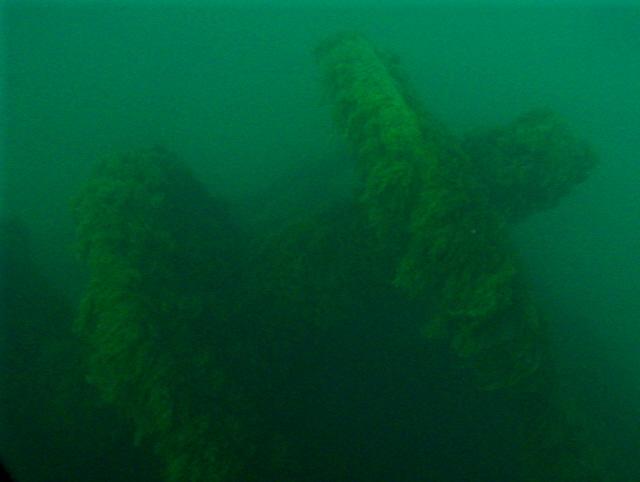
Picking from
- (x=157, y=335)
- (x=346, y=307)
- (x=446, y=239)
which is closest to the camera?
(x=157, y=335)

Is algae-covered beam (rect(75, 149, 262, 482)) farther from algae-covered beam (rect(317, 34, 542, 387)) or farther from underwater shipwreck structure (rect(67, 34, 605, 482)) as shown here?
algae-covered beam (rect(317, 34, 542, 387))

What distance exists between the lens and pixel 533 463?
13.2ft

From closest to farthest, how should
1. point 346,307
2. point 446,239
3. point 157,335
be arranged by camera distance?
1. point 157,335
2. point 446,239
3. point 346,307

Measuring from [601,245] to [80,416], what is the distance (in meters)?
10.6

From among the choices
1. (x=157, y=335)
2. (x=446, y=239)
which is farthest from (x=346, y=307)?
(x=157, y=335)

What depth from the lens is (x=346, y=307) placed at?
4684 mm

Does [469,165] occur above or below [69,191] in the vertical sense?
below

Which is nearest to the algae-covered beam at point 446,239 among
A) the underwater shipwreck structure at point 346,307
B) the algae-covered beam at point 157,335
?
the underwater shipwreck structure at point 346,307

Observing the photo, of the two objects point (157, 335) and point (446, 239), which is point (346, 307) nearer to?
point (446, 239)

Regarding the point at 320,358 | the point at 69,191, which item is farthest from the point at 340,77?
the point at 69,191

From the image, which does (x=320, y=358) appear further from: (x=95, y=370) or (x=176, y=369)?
(x=95, y=370)

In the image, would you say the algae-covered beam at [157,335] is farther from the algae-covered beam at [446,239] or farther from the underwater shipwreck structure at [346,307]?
the algae-covered beam at [446,239]

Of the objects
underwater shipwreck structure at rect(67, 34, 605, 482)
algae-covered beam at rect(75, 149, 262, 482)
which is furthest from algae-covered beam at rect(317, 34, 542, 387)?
algae-covered beam at rect(75, 149, 262, 482)

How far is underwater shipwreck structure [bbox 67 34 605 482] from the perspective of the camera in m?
3.41
